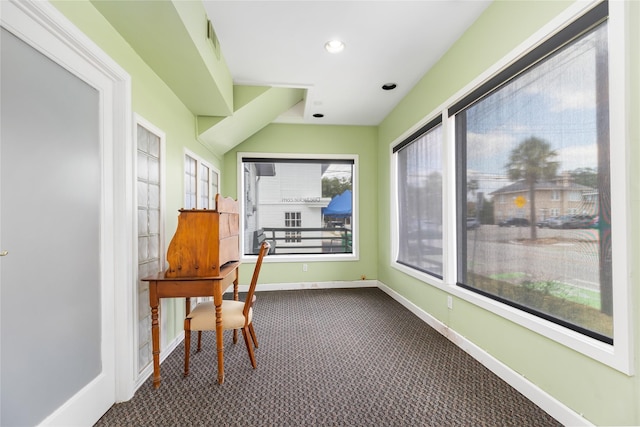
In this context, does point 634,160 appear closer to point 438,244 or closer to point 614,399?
point 614,399

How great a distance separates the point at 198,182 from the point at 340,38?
80.9 inches

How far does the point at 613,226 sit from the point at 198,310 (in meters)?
2.47

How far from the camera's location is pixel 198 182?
335 cm

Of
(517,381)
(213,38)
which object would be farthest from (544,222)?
(213,38)

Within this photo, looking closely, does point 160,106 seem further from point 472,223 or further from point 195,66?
point 472,223

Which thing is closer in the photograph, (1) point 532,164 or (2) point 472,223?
(1) point 532,164

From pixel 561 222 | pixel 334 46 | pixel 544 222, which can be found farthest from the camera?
pixel 334 46

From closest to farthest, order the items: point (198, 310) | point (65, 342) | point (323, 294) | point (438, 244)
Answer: point (65, 342) → point (198, 310) → point (438, 244) → point (323, 294)

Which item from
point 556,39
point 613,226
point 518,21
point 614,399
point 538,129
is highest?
point 518,21

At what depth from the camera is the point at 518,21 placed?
6.07 feet

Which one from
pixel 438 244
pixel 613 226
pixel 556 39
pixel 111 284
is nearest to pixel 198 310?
pixel 111 284

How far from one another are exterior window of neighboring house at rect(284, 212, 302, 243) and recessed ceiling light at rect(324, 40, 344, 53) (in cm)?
286

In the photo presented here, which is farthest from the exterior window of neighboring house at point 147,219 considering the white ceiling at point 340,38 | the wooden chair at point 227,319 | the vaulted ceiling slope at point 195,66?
the white ceiling at point 340,38

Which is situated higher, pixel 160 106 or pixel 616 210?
pixel 160 106
